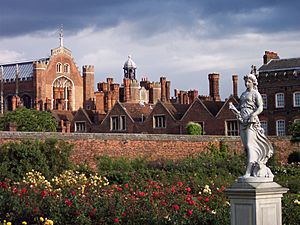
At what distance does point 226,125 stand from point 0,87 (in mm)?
42297

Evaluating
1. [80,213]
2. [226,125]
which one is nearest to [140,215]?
[80,213]

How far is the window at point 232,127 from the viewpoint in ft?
158

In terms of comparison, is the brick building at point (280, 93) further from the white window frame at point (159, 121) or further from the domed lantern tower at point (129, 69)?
the domed lantern tower at point (129, 69)

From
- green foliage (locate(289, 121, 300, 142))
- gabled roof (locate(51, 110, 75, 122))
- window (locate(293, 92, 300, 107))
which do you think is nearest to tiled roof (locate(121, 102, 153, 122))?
gabled roof (locate(51, 110, 75, 122))

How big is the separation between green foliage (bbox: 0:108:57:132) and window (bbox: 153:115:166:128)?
8.63 m

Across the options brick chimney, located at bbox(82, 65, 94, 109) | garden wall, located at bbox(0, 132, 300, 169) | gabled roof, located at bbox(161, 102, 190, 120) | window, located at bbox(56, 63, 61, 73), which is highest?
window, located at bbox(56, 63, 61, 73)

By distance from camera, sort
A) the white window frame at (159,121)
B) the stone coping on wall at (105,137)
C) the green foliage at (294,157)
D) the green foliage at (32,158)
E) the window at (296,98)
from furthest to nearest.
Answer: the white window frame at (159,121) < the window at (296,98) < the green foliage at (294,157) < the stone coping on wall at (105,137) < the green foliage at (32,158)

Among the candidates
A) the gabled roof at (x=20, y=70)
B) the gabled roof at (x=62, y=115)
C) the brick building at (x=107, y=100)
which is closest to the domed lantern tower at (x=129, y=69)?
the brick building at (x=107, y=100)

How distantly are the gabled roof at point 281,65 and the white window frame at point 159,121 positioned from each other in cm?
834

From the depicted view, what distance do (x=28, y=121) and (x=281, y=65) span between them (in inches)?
807

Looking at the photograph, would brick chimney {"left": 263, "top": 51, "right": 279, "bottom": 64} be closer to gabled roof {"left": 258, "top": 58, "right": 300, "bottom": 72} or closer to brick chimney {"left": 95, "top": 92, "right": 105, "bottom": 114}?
gabled roof {"left": 258, "top": 58, "right": 300, "bottom": 72}

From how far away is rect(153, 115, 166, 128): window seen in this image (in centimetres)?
5175

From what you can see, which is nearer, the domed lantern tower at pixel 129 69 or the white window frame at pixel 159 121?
the white window frame at pixel 159 121

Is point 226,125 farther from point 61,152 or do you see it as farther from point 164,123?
point 61,152
